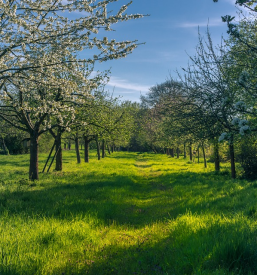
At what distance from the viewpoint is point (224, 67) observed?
40.4 ft

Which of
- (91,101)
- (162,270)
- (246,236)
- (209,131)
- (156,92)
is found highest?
(156,92)

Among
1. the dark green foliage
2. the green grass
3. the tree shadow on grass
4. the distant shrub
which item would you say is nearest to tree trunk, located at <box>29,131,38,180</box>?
the tree shadow on grass


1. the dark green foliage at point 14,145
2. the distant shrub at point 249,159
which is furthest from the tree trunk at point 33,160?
the dark green foliage at point 14,145

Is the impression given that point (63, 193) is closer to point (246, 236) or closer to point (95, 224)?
point (95, 224)

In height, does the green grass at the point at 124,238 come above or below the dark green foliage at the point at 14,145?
below

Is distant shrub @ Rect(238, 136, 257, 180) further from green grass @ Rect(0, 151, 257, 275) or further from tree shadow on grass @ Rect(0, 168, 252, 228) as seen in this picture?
green grass @ Rect(0, 151, 257, 275)

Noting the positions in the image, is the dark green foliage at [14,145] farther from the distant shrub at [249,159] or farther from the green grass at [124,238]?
the green grass at [124,238]

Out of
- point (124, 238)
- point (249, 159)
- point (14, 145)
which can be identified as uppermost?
point (14, 145)

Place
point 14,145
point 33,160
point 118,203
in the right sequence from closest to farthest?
point 118,203 < point 33,160 < point 14,145

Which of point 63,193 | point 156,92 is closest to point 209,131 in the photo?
point 63,193

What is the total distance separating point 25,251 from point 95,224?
2229mm

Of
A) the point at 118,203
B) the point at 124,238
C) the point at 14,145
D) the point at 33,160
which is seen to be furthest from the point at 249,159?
the point at 14,145

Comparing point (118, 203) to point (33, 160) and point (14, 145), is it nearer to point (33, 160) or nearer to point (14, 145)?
point (33, 160)

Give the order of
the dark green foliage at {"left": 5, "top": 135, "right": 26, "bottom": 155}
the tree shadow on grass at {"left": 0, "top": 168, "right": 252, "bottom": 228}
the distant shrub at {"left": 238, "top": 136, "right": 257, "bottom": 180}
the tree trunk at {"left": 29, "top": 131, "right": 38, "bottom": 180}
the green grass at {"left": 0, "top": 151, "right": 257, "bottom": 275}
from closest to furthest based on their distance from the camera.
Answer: the green grass at {"left": 0, "top": 151, "right": 257, "bottom": 275} < the tree shadow on grass at {"left": 0, "top": 168, "right": 252, "bottom": 228} < the tree trunk at {"left": 29, "top": 131, "right": 38, "bottom": 180} < the distant shrub at {"left": 238, "top": 136, "right": 257, "bottom": 180} < the dark green foliage at {"left": 5, "top": 135, "right": 26, "bottom": 155}
